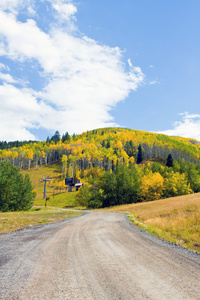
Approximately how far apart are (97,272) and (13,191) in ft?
128

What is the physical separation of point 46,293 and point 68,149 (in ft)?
612

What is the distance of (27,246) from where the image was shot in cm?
774

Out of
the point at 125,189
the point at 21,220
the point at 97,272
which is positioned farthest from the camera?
the point at 125,189

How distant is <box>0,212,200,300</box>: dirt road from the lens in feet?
12.6

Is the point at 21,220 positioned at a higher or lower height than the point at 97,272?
lower

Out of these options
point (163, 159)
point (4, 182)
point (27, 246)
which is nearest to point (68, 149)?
point (163, 159)

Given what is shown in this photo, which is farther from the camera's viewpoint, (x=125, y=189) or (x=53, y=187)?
(x=53, y=187)

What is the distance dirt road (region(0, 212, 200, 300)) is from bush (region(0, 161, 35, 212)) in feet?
111

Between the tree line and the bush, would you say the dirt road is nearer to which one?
the bush

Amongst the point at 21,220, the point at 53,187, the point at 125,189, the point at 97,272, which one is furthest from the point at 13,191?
the point at 53,187

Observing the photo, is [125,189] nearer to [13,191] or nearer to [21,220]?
[13,191]

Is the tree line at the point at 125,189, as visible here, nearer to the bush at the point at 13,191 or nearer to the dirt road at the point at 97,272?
the bush at the point at 13,191

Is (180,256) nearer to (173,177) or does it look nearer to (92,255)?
(92,255)

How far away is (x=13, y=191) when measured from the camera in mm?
38219
